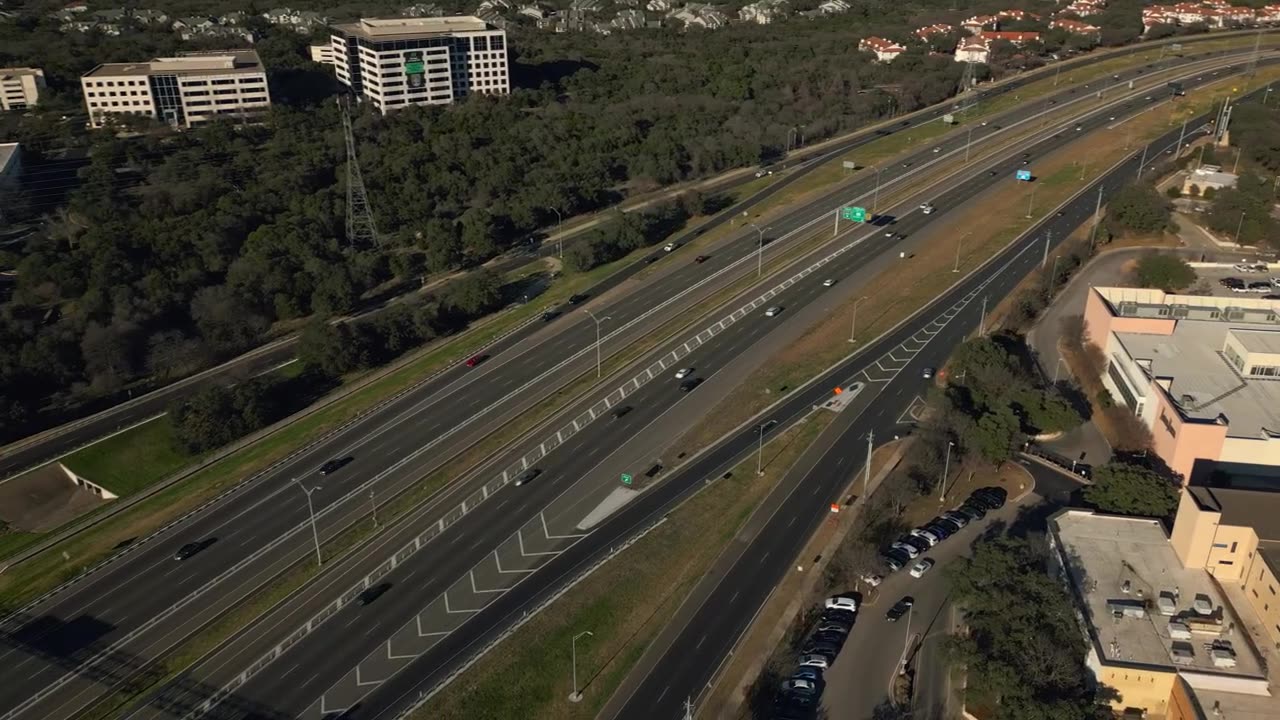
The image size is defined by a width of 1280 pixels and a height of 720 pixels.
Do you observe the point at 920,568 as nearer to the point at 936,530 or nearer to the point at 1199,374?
the point at 936,530

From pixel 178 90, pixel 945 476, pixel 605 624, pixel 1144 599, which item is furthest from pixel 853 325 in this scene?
pixel 178 90

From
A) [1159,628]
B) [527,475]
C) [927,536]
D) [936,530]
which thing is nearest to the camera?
[1159,628]

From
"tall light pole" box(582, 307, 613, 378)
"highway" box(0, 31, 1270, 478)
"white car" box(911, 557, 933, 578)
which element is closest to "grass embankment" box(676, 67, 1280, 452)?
"tall light pole" box(582, 307, 613, 378)

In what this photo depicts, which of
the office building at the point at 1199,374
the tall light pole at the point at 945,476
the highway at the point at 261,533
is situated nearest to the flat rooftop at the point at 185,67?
the highway at the point at 261,533

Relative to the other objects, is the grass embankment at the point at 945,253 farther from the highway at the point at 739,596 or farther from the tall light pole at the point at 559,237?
the tall light pole at the point at 559,237

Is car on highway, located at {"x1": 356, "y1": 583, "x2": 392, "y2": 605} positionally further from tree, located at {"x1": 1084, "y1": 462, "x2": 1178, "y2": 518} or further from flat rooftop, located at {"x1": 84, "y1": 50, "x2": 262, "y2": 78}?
flat rooftop, located at {"x1": 84, "y1": 50, "x2": 262, "y2": 78}

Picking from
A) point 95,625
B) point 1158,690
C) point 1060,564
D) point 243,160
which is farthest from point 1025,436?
point 243,160
